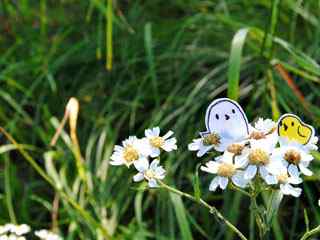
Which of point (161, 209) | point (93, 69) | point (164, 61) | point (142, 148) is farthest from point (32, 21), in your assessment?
point (142, 148)

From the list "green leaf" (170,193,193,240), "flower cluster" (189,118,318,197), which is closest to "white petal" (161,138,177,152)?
"flower cluster" (189,118,318,197)

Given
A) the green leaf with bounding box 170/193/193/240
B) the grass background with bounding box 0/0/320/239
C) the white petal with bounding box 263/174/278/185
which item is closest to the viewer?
the white petal with bounding box 263/174/278/185

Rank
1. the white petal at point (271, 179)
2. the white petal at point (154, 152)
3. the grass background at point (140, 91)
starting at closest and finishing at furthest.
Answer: the white petal at point (271, 179)
the white petal at point (154, 152)
the grass background at point (140, 91)

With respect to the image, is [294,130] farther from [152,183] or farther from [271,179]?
[152,183]

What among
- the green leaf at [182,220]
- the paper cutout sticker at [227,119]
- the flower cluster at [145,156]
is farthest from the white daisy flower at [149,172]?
the green leaf at [182,220]

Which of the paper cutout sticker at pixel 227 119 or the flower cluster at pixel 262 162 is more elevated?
the paper cutout sticker at pixel 227 119

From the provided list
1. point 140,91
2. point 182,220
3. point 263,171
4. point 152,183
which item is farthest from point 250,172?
point 140,91

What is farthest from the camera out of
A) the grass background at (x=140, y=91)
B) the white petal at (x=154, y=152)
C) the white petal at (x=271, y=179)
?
the grass background at (x=140, y=91)

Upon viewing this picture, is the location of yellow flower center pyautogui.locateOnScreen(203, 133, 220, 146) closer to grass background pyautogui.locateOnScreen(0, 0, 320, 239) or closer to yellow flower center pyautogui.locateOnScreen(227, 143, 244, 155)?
yellow flower center pyautogui.locateOnScreen(227, 143, 244, 155)

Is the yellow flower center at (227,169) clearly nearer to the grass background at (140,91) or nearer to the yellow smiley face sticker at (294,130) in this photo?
the yellow smiley face sticker at (294,130)
